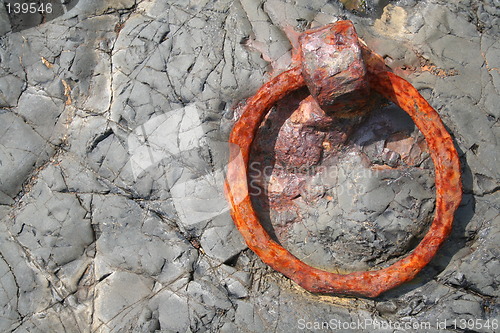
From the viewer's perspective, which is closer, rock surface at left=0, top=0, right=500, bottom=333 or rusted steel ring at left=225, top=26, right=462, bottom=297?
rusted steel ring at left=225, top=26, right=462, bottom=297

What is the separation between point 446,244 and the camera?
420 cm

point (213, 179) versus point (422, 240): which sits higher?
point (213, 179)

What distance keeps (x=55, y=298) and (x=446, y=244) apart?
2901 millimetres

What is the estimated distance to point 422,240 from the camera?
394cm

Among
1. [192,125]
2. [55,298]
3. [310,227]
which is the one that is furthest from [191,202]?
[55,298]

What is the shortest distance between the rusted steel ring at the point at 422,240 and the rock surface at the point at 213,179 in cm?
30

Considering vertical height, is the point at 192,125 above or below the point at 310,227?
above

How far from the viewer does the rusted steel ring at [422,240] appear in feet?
12.6

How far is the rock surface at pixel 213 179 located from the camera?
4.16 metres

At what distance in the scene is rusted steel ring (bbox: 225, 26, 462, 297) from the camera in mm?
3830

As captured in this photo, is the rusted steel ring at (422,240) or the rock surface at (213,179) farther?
the rock surface at (213,179)

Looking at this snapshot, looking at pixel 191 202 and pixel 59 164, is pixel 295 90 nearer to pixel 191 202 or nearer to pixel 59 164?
pixel 191 202

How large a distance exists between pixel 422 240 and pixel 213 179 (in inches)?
61.0

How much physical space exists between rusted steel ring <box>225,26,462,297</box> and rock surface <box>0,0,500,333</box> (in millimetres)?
299
